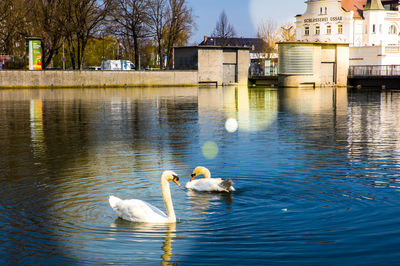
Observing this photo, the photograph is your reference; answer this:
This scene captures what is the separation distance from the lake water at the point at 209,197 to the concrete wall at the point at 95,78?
140 ft

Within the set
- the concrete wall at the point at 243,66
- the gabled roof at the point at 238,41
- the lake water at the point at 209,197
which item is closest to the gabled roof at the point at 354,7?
the gabled roof at the point at 238,41

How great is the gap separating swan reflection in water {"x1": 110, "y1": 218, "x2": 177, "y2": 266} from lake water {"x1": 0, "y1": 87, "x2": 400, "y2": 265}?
0.05ft

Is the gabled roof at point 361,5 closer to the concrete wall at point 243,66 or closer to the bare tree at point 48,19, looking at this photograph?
the concrete wall at point 243,66

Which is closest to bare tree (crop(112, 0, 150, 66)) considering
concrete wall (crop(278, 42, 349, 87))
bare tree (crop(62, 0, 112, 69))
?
bare tree (crop(62, 0, 112, 69))

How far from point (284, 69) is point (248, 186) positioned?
2220 inches

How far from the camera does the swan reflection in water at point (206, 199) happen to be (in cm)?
894

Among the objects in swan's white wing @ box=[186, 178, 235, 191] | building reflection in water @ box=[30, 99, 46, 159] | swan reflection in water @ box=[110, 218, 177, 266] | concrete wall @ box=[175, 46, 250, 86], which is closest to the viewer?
swan reflection in water @ box=[110, 218, 177, 266]

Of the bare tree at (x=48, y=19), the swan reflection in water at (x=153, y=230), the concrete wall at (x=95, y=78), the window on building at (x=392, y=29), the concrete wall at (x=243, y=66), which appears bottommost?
the swan reflection in water at (x=153, y=230)

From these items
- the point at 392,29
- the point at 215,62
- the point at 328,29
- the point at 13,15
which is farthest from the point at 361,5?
the point at 13,15

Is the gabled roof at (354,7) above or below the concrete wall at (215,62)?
above

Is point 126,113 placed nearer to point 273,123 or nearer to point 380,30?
point 273,123

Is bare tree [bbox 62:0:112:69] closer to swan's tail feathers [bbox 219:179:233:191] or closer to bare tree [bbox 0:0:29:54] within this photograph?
bare tree [bbox 0:0:29:54]

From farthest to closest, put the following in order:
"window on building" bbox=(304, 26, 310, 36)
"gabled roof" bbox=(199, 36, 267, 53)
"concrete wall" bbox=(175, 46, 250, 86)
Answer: "gabled roof" bbox=(199, 36, 267, 53) → "window on building" bbox=(304, 26, 310, 36) → "concrete wall" bbox=(175, 46, 250, 86)

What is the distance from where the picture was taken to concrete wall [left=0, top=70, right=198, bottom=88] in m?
58.9
